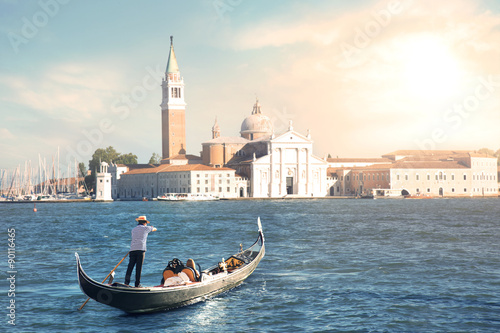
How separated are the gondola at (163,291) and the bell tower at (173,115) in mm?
87512

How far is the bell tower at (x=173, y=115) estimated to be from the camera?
4053 inches

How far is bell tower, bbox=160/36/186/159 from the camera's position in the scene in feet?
338

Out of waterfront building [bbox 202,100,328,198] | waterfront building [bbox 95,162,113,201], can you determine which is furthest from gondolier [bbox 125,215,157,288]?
waterfront building [bbox 202,100,328,198]

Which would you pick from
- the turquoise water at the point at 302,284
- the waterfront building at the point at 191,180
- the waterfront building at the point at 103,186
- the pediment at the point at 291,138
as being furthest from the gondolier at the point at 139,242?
the pediment at the point at 291,138

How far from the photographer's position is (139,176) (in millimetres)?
101750

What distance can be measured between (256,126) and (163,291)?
95414 millimetres

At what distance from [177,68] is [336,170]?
3106cm

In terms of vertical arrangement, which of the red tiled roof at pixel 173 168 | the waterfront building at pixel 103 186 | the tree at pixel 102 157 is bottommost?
the waterfront building at pixel 103 186

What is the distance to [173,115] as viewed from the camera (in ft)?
339

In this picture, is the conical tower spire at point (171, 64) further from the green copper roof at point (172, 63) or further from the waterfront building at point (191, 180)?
the waterfront building at point (191, 180)

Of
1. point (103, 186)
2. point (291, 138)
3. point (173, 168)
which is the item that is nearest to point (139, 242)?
point (103, 186)

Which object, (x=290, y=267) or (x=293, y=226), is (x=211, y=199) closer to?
(x=293, y=226)

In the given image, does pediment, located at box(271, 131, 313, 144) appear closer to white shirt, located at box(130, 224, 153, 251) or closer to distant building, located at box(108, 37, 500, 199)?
distant building, located at box(108, 37, 500, 199)

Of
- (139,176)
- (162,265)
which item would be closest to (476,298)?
(162,265)
